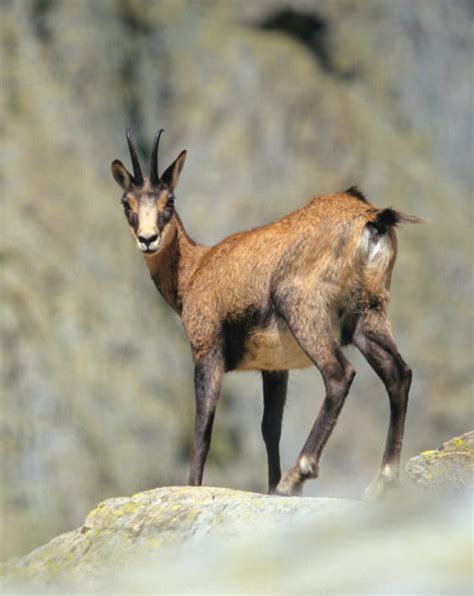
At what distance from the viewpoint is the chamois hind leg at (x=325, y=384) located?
42.7 feet

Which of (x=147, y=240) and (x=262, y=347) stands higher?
(x=147, y=240)

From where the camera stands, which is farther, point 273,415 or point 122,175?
point 122,175

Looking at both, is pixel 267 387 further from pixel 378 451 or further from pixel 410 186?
pixel 410 186

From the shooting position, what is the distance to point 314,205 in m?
14.0

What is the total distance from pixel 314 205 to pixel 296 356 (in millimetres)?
1512

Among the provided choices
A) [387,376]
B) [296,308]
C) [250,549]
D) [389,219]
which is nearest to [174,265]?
[296,308]

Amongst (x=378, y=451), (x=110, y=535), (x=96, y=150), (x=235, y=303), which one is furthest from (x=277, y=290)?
(x=96, y=150)

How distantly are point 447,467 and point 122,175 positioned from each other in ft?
18.8

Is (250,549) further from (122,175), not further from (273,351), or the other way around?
(122,175)

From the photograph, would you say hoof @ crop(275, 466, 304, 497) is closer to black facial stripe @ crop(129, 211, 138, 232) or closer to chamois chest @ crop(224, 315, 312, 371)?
chamois chest @ crop(224, 315, 312, 371)

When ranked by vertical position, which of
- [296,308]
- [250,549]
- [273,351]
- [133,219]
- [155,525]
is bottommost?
[155,525]

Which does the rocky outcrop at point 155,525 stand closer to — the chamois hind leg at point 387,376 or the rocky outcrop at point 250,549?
the rocky outcrop at point 250,549

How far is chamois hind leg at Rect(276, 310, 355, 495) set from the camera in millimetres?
13016

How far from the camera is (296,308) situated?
13.4 meters
